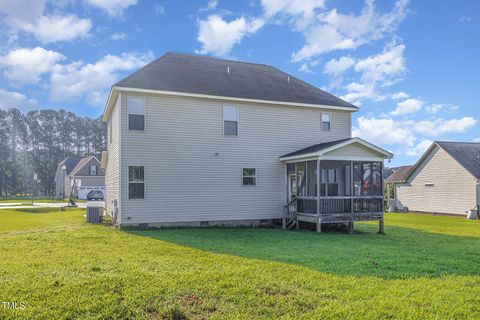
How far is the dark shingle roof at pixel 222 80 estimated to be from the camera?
47.5ft

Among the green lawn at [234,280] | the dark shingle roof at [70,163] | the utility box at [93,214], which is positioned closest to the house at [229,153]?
the utility box at [93,214]

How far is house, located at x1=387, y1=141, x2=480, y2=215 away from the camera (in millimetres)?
22422

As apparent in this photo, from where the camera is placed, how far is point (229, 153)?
15094mm

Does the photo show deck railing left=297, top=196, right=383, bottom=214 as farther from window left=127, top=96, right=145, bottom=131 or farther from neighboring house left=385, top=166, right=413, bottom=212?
neighboring house left=385, top=166, right=413, bottom=212

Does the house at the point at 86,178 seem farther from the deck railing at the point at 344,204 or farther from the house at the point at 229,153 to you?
the deck railing at the point at 344,204

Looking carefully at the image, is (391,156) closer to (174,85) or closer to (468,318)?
(174,85)

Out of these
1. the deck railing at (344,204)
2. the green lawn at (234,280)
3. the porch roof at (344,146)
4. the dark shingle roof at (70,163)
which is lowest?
the green lawn at (234,280)

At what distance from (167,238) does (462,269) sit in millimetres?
7827

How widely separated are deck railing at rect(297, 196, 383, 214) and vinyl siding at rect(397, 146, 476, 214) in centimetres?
1176

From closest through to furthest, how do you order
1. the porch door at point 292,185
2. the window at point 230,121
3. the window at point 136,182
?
the window at point 136,182
the window at point 230,121
the porch door at point 292,185

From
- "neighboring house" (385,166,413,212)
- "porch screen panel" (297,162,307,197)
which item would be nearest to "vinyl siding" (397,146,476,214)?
"neighboring house" (385,166,413,212)

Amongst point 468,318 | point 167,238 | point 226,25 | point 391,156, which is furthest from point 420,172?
point 468,318

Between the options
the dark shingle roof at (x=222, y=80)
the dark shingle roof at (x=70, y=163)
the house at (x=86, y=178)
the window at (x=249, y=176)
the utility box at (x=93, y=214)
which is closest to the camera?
the dark shingle roof at (x=222, y=80)

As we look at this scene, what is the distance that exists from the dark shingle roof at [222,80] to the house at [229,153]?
0.18 feet
